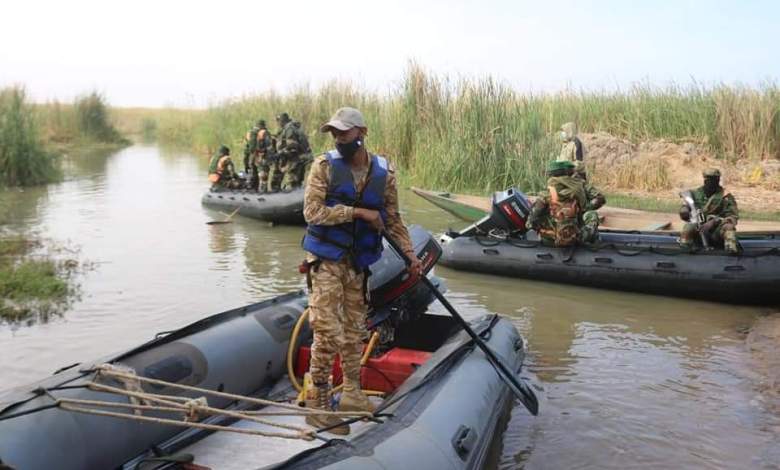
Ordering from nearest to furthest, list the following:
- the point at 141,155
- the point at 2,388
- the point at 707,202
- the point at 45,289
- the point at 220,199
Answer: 1. the point at 2,388
2. the point at 45,289
3. the point at 707,202
4. the point at 220,199
5. the point at 141,155

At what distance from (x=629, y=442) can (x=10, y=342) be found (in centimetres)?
459

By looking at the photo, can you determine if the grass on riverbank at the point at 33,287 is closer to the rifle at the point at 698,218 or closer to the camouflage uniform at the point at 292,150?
the camouflage uniform at the point at 292,150

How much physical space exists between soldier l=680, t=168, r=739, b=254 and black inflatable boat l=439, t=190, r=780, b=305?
0.20 metres

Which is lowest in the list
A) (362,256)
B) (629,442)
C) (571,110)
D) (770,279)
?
(629,442)

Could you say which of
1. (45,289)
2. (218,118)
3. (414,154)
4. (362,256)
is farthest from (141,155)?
(362,256)

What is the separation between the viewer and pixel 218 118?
26.7 m

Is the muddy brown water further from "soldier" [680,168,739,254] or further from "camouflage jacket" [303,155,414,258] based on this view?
"camouflage jacket" [303,155,414,258]

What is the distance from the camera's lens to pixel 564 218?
7.91 m

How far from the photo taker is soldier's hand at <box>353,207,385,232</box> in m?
3.85

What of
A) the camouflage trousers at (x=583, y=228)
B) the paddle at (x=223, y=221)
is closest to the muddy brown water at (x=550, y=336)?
the paddle at (x=223, y=221)

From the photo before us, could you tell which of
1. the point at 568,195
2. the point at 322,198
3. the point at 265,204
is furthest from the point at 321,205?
the point at 265,204

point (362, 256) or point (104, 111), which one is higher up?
point (104, 111)

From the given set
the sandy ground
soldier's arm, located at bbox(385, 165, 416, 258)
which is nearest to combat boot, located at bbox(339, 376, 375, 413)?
soldier's arm, located at bbox(385, 165, 416, 258)

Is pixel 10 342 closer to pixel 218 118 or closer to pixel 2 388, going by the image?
pixel 2 388
